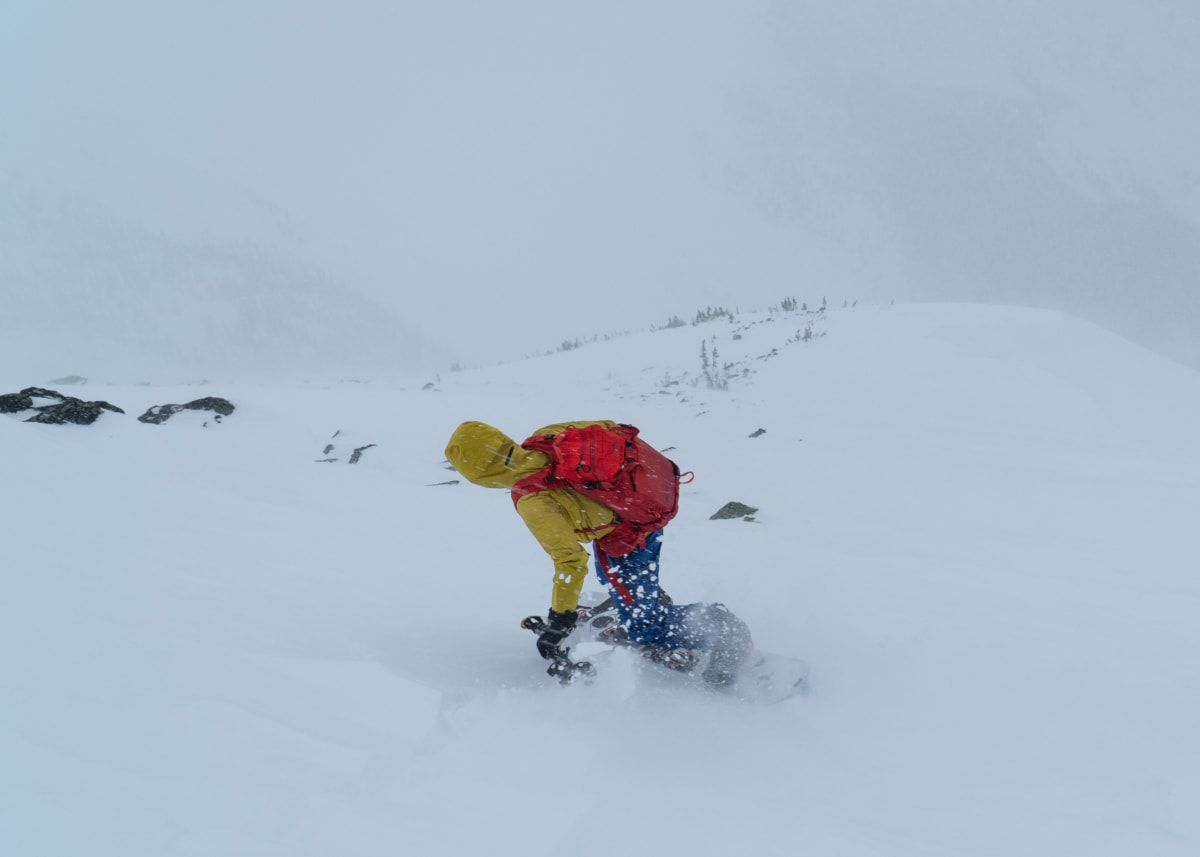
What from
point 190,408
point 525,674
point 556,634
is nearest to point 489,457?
point 556,634

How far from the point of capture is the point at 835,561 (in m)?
5.68

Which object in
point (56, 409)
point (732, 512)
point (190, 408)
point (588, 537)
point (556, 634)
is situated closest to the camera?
point (556, 634)

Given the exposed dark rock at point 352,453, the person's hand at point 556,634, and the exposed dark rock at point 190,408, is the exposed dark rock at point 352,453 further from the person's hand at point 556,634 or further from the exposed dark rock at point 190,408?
the person's hand at point 556,634

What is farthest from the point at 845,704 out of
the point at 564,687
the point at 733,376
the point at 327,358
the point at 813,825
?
the point at 327,358

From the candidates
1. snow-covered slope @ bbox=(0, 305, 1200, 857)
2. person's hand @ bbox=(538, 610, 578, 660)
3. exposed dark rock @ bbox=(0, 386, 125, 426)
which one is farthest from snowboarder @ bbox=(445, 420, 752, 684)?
exposed dark rock @ bbox=(0, 386, 125, 426)

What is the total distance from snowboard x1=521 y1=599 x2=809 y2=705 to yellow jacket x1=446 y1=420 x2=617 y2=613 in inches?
10.9

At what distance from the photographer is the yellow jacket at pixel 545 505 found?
119 inches

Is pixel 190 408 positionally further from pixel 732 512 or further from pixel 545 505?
pixel 545 505

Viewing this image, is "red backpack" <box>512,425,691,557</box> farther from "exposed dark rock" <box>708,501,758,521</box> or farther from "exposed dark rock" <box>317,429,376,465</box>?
"exposed dark rock" <box>317,429,376,465</box>

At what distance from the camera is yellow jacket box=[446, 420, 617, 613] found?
119 inches

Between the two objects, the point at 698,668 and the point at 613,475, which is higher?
the point at 613,475

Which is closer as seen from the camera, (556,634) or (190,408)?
(556,634)

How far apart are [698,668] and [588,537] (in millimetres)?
934

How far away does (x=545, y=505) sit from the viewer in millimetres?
3141
